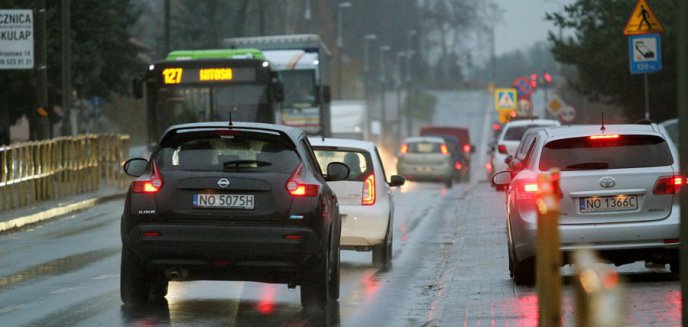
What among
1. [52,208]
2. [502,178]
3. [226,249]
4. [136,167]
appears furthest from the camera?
[52,208]

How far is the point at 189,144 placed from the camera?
12570mm

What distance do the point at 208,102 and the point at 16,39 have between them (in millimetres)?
3935

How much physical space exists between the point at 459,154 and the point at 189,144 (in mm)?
46736

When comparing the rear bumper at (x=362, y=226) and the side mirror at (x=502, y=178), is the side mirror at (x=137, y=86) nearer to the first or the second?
the rear bumper at (x=362, y=226)

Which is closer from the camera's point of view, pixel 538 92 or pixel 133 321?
pixel 133 321

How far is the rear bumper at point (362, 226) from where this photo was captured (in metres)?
18.2

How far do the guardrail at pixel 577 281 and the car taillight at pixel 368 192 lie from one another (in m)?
11.0

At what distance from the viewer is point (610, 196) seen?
45.1 feet

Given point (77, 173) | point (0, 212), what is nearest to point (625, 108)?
point (77, 173)

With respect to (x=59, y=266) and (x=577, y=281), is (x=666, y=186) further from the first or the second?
(x=577, y=281)

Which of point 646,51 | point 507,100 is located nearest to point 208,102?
point 646,51

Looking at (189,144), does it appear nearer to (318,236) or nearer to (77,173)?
(318,236)

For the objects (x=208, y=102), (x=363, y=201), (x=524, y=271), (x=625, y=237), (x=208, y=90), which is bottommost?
(x=524, y=271)

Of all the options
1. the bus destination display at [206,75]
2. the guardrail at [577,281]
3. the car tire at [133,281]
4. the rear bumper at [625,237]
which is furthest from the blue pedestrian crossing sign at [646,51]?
the guardrail at [577,281]
